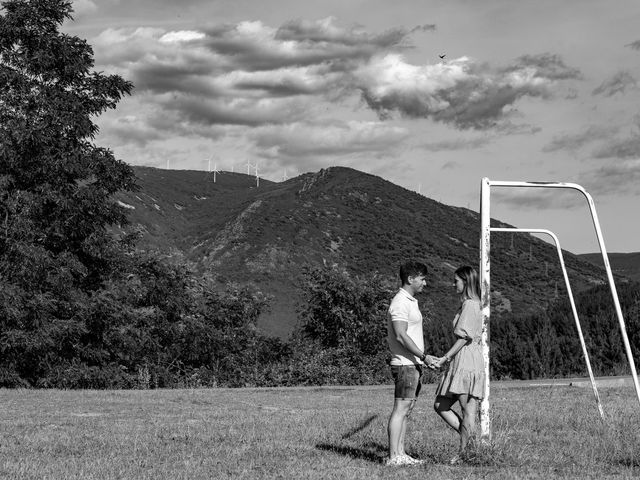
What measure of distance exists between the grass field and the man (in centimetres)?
32

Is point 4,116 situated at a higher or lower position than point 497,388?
higher

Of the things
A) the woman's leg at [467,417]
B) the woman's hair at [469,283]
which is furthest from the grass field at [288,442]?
the woman's hair at [469,283]

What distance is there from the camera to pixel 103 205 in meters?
29.6

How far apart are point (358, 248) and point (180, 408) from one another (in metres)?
100

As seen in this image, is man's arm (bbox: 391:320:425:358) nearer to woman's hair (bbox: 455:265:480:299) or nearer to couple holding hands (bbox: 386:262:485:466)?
couple holding hands (bbox: 386:262:485:466)

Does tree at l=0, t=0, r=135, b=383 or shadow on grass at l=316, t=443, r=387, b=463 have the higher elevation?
tree at l=0, t=0, r=135, b=383

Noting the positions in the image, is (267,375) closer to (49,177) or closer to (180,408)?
(49,177)

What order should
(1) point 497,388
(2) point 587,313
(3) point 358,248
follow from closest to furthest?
(1) point 497,388, (2) point 587,313, (3) point 358,248

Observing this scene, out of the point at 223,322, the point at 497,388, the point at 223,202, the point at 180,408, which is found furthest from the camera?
the point at 223,202

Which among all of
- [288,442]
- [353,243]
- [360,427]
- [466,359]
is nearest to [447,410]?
[466,359]

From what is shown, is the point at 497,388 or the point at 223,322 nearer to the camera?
the point at 497,388

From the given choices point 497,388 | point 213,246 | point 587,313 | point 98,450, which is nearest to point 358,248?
point 213,246

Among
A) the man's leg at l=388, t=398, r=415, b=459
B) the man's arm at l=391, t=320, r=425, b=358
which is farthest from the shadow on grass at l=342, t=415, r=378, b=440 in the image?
the man's arm at l=391, t=320, r=425, b=358

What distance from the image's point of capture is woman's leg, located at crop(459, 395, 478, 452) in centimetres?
892
